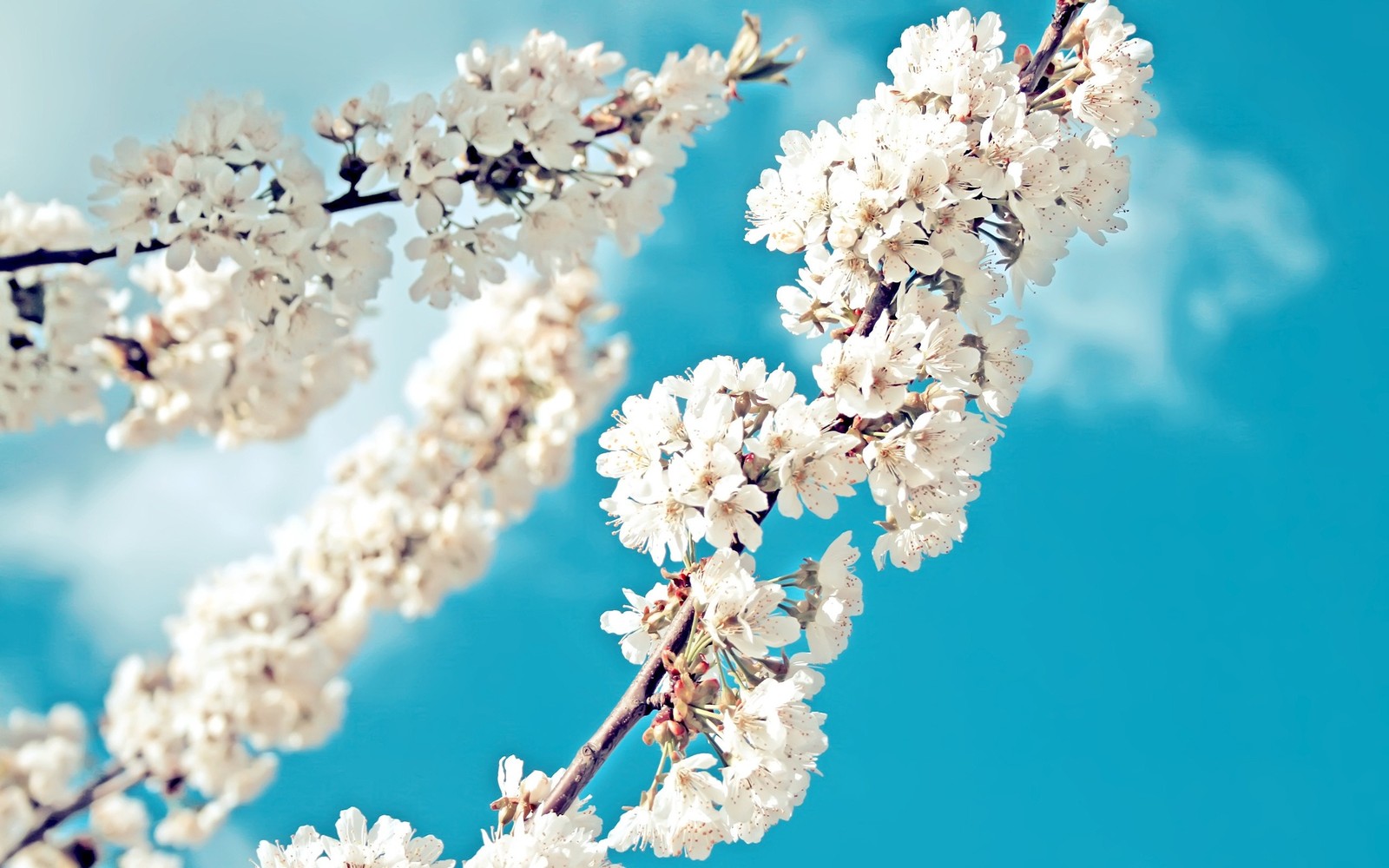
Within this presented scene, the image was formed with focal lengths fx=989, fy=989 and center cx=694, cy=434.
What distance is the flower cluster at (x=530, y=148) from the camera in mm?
3051

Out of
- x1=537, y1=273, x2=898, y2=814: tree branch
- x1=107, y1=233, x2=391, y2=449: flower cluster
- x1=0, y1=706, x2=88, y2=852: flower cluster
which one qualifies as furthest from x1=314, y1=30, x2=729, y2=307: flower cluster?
x1=0, y1=706, x2=88, y2=852: flower cluster

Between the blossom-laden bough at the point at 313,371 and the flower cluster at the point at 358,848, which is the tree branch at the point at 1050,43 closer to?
the blossom-laden bough at the point at 313,371

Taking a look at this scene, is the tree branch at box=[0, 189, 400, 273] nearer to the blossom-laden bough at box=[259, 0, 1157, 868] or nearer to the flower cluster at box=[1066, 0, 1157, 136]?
the blossom-laden bough at box=[259, 0, 1157, 868]

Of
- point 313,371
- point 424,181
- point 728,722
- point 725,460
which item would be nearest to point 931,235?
point 725,460

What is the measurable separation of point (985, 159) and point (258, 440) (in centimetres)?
611

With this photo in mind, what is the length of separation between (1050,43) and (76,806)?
A: 19.0 ft

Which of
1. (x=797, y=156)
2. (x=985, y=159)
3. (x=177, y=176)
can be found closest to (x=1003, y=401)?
(x=985, y=159)

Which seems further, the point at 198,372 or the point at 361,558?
the point at 361,558

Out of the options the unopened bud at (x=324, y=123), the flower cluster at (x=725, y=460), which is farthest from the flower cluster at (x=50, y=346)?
the flower cluster at (x=725, y=460)

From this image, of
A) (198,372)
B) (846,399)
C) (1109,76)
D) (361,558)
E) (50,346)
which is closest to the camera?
(846,399)

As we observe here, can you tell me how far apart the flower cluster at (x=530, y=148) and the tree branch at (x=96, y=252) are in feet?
0.23

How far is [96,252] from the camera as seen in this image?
3.07m

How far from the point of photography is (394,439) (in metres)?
7.51

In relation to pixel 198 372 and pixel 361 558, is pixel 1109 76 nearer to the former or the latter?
pixel 198 372
